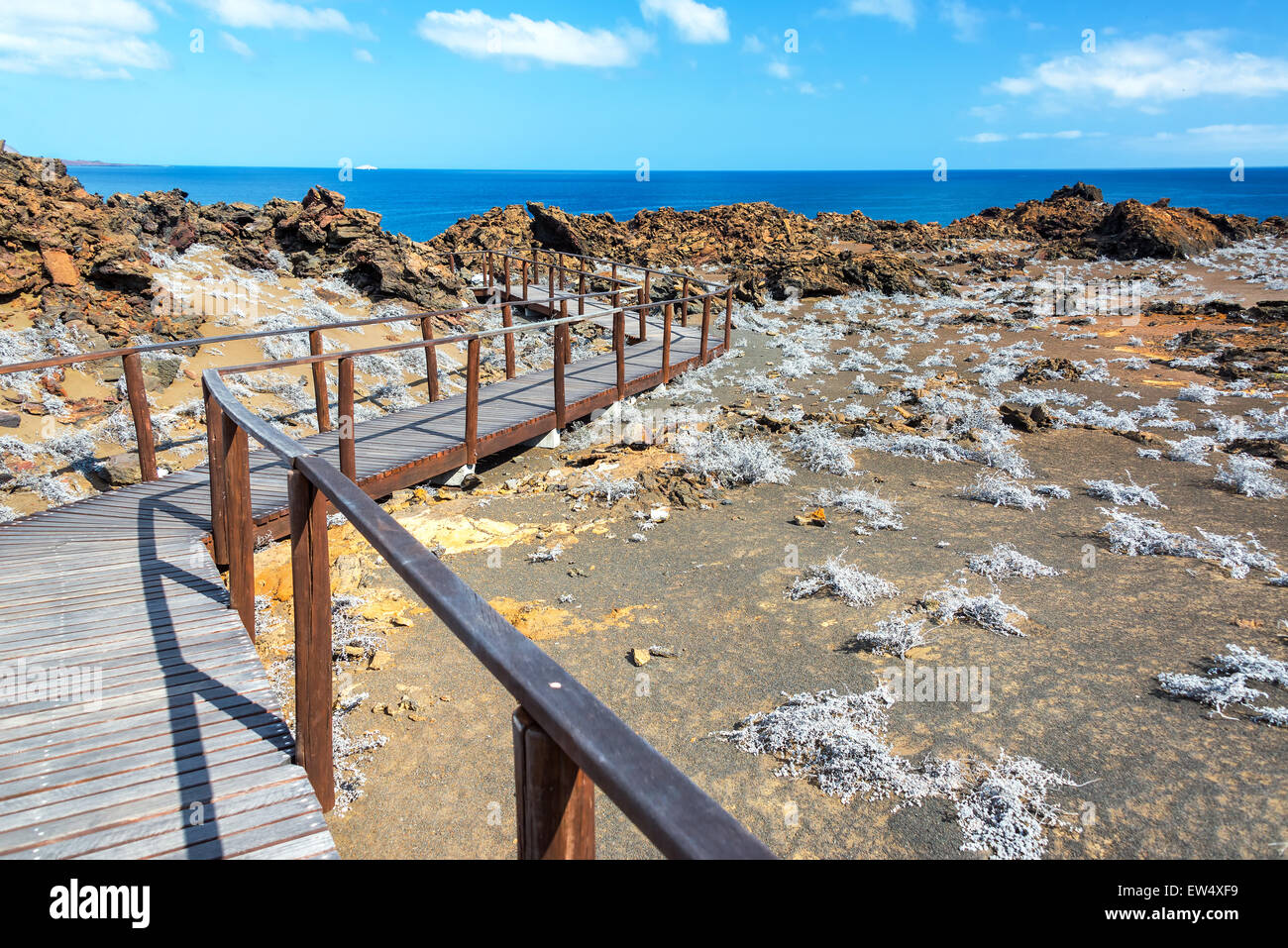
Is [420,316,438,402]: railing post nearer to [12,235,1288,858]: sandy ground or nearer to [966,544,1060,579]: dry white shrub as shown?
[12,235,1288,858]: sandy ground

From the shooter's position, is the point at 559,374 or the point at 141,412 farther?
the point at 559,374

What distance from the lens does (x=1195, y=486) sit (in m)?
7.69

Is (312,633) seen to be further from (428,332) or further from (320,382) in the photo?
(428,332)

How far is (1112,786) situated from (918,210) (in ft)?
346

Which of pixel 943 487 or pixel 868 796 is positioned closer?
pixel 868 796

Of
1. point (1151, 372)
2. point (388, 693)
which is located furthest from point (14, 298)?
point (1151, 372)

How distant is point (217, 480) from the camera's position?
4688 mm

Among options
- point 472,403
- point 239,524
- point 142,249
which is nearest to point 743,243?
point 142,249

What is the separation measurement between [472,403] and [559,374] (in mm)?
1586

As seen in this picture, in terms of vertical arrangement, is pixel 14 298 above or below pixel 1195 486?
above

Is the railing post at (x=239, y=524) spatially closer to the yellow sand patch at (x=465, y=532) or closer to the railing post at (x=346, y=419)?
the yellow sand patch at (x=465, y=532)

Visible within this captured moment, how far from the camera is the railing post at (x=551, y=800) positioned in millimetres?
1216

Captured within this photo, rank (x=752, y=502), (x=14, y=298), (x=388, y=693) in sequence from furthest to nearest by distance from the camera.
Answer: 1. (x=14, y=298)
2. (x=752, y=502)
3. (x=388, y=693)
